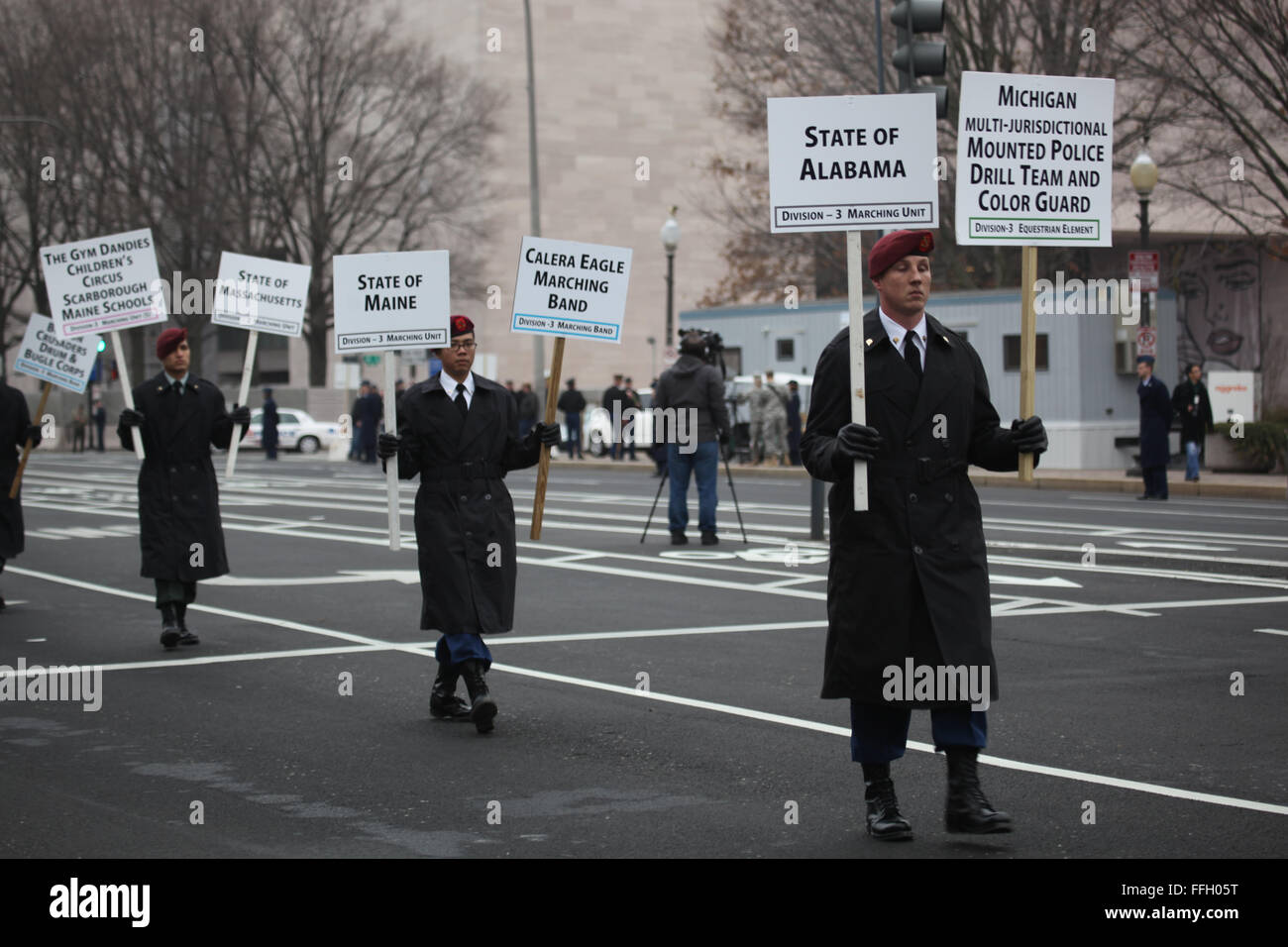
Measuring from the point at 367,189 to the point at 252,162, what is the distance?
356 centimetres

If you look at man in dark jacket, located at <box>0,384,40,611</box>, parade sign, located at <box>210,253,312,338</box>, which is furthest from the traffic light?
man in dark jacket, located at <box>0,384,40,611</box>

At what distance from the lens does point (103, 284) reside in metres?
13.5

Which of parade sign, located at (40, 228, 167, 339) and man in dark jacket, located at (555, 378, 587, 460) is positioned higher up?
parade sign, located at (40, 228, 167, 339)

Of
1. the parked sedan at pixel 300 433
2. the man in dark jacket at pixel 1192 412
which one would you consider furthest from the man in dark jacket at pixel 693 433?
the parked sedan at pixel 300 433

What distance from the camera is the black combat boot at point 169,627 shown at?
1076cm

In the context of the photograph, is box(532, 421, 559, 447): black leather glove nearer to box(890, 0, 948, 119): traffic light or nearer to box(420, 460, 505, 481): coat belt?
box(420, 460, 505, 481): coat belt

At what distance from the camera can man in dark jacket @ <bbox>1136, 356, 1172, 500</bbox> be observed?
75.3ft

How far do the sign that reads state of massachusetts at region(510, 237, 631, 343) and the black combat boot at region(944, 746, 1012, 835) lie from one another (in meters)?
4.34

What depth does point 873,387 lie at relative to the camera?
6.08m

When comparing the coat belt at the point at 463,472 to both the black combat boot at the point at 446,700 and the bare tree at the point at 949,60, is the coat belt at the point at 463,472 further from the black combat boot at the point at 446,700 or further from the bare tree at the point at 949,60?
the bare tree at the point at 949,60

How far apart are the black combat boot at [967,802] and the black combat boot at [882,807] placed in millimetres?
168

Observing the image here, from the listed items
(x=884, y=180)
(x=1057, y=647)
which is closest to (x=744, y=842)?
(x=884, y=180)

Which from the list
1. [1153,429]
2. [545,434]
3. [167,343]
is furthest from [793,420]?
[545,434]

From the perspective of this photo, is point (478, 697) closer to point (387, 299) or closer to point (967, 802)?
point (967, 802)
